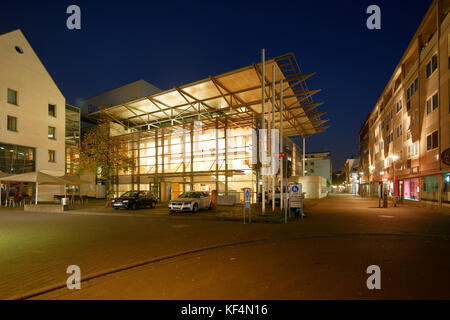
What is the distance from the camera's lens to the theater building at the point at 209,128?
89.6ft

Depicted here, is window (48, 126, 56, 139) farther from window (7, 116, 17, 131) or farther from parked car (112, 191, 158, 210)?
parked car (112, 191, 158, 210)

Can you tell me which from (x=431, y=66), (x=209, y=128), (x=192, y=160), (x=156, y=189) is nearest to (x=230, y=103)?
(x=209, y=128)

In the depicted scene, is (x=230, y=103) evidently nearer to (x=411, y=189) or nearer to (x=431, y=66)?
(x=431, y=66)

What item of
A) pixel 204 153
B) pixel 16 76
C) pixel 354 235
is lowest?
pixel 354 235

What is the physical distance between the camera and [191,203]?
59.8ft

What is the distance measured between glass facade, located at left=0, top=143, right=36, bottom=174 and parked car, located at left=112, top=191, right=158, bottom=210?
15.5 meters

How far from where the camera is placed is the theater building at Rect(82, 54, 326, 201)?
1075 inches

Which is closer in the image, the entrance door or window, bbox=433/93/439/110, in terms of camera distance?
window, bbox=433/93/439/110

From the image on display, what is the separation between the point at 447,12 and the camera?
63.4ft

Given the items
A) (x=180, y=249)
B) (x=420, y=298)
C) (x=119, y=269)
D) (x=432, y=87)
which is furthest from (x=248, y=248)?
(x=432, y=87)

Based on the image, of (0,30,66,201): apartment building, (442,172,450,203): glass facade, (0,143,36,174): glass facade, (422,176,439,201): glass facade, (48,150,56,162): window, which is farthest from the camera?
(48,150,56,162): window

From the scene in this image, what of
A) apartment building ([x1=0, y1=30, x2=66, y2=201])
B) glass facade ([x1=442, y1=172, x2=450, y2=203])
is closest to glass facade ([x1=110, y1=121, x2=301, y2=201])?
apartment building ([x1=0, y1=30, x2=66, y2=201])
